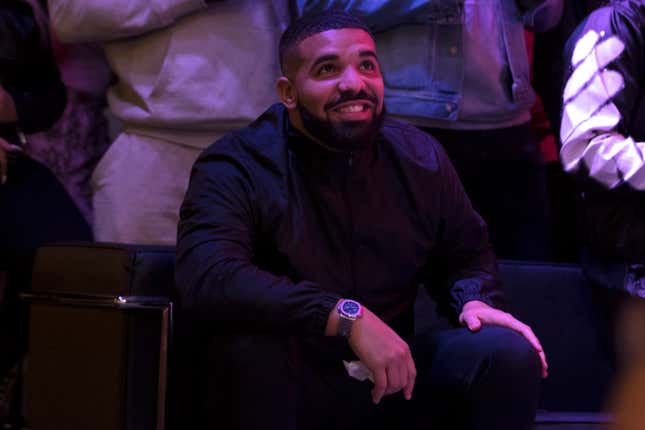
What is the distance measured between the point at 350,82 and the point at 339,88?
0.02 m

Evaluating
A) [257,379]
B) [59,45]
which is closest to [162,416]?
[257,379]

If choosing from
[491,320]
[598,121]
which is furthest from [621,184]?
[491,320]

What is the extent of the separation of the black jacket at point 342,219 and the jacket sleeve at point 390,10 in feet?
1.23

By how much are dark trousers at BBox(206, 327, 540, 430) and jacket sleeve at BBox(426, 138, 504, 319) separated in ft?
0.54

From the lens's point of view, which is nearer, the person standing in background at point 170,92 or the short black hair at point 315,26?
the short black hair at point 315,26

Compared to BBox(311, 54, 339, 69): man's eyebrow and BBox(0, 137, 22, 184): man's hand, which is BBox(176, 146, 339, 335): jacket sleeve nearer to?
BBox(311, 54, 339, 69): man's eyebrow

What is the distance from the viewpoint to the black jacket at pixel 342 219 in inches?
62.6

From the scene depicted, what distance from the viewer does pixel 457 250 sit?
176 centimetres

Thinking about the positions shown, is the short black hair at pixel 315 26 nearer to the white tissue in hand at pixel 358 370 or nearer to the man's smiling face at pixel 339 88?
the man's smiling face at pixel 339 88

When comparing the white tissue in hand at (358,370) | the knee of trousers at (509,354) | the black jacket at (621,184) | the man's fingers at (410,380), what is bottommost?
the white tissue in hand at (358,370)

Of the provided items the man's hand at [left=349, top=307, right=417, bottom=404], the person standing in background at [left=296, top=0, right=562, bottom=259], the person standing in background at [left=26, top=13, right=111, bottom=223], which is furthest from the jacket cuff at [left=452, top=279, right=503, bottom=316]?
the person standing in background at [left=26, top=13, right=111, bottom=223]

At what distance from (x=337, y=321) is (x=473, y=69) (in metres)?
1.01

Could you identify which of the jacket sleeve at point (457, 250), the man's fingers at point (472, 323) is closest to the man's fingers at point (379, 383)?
the man's fingers at point (472, 323)

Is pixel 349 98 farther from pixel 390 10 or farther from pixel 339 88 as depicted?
pixel 390 10
